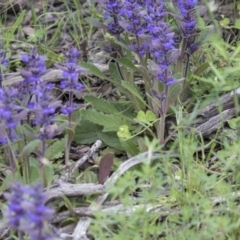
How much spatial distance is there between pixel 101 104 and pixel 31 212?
1.20 metres

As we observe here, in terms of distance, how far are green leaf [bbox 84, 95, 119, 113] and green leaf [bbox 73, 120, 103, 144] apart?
0.09 meters

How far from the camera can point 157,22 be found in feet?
8.05

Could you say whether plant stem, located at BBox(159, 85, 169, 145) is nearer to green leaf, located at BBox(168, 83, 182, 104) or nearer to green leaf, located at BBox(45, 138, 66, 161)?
green leaf, located at BBox(168, 83, 182, 104)

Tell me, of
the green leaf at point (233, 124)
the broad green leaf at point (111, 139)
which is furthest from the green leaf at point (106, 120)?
the green leaf at point (233, 124)

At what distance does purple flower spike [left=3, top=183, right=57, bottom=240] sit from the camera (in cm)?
170

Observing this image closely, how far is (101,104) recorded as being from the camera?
2869 mm

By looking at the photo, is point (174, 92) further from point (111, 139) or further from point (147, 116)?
point (111, 139)

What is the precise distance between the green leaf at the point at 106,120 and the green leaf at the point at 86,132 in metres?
0.12

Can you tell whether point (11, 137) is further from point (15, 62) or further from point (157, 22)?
point (15, 62)

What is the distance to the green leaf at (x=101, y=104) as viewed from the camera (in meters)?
2.86

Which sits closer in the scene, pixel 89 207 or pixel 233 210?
pixel 233 210

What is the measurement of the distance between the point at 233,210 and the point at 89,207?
55 centimetres

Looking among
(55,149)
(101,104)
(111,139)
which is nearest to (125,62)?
(101,104)

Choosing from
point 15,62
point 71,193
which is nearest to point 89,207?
point 71,193
